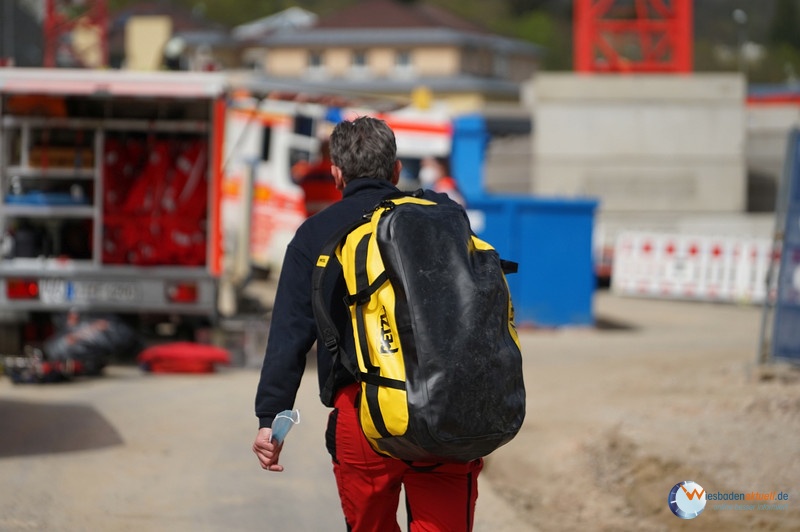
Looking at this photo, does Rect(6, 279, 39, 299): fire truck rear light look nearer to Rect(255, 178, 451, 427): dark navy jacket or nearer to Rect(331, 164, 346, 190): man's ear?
Rect(331, 164, 346, 190): man's ear

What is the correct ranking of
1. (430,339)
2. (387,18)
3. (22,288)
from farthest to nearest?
(387,18) → (22,288) → (430,339)

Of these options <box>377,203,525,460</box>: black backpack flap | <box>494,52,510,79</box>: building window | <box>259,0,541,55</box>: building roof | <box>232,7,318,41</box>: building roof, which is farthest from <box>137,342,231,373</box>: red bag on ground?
<box>232,7,318,41</box>: building roof

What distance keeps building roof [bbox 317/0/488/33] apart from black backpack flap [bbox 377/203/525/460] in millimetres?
107087

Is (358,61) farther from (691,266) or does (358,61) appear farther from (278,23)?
(691,266)

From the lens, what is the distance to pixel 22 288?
12727 mm

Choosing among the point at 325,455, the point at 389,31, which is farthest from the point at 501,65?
the point at 325,455

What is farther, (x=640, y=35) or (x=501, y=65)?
(x=501, y=65)

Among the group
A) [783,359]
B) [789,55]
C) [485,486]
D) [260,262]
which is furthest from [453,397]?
[789,55]

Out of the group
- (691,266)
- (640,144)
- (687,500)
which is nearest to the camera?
(687,500)

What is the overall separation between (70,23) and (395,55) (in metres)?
32.6

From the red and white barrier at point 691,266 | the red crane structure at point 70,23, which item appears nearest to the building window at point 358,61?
the red crane structure at point 70,23

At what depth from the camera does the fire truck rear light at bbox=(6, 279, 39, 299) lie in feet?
41.7

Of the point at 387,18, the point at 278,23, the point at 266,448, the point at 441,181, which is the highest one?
the point at 387,18

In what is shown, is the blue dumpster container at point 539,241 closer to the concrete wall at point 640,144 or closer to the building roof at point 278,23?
the concrete wall at point 640,144
